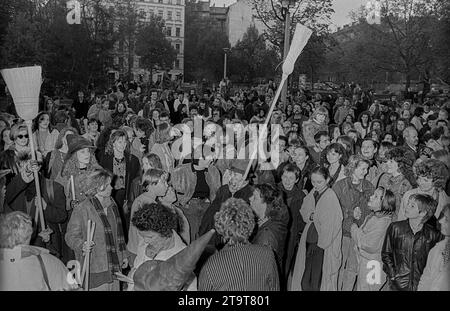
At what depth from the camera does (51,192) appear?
480 centimetres

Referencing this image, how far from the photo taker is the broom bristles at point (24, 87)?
193 inches

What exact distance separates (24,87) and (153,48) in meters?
33.2

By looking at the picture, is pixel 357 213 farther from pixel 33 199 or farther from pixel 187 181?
→ pixel 33 199

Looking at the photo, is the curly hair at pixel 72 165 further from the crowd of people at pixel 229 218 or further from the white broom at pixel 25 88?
the white broom at pixel 25 88

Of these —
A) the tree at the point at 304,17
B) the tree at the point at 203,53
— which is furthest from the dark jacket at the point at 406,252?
the tree at the point at 203,53

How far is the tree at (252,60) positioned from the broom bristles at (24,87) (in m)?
23.8

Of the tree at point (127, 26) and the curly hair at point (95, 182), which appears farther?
the tree at point (127, 26)

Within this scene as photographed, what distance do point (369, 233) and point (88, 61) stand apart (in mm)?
21080

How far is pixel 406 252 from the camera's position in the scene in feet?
13.3

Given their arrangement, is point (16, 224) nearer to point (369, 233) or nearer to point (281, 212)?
point (281, 212)

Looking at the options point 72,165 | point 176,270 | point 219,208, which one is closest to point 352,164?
point 219,208

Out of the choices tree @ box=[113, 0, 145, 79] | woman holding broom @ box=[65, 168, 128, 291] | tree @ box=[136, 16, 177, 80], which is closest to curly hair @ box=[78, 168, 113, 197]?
woman holding broom @ box=[65, 168, 128, 291]

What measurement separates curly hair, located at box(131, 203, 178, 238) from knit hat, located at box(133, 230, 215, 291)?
43 centimetres

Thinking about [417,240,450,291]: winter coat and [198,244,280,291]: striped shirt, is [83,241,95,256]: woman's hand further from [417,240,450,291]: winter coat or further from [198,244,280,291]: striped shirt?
[417,240,450,291]: winter coat
